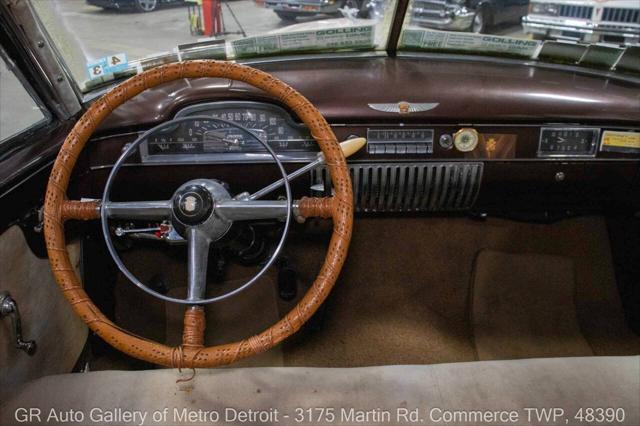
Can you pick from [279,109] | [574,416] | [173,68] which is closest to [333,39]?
[279,109]

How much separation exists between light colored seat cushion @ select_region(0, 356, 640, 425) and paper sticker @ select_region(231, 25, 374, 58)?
107cm

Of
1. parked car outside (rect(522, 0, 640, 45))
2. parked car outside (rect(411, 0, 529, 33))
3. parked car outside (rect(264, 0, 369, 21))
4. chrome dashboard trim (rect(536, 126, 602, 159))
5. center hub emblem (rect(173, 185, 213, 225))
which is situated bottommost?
chrome dashboard trim (rect(536, 126, 602, 159))

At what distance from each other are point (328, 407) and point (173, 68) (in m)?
0.91

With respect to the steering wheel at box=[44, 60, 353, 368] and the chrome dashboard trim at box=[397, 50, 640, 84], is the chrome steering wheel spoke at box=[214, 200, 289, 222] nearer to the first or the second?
the steering wheel at box=[44, 60, 353, 368]

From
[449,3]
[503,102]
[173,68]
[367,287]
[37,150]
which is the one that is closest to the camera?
[173,68]

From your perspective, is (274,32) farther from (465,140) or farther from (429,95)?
(465,140)

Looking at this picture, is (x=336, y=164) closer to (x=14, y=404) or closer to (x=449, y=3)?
(x=14, y=404)

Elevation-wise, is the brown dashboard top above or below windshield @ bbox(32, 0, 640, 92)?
below

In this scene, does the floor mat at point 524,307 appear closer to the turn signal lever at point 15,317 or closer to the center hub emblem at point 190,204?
the center hub emblem at point 190,204

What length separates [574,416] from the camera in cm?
133

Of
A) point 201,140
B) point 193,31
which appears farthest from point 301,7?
point 201,140

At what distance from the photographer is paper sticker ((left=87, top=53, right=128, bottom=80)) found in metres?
1.78

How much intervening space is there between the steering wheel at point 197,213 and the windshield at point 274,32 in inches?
20.3

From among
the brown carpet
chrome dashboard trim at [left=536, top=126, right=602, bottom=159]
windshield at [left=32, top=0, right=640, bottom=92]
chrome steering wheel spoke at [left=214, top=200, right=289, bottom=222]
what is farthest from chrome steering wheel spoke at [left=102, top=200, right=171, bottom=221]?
chrome dashboard trim at [left=536, top=126, right=602, bottom=159]
